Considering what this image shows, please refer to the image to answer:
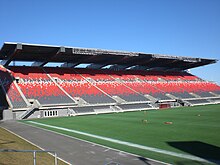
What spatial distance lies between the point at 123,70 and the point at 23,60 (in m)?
28.1

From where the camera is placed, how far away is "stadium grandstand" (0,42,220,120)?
4469 centimetres

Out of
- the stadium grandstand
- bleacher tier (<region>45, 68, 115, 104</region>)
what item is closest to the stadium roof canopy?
the stadium grandstand

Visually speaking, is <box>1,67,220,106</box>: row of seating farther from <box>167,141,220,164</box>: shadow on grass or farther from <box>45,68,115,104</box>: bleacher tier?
<box>167,141,220,164</box>: shadow on grass

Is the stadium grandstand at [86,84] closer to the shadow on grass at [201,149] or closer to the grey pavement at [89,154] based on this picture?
the grey pavement at [89,154]

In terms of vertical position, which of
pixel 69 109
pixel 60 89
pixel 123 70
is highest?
pixel 123 70

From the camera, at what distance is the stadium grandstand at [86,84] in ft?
147

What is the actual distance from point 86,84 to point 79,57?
643cm

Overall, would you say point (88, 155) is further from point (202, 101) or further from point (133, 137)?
point (202, 101)

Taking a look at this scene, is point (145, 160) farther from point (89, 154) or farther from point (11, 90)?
point (11, 90)

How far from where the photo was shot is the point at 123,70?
70750 millimetres

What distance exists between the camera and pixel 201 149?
14.0 meters

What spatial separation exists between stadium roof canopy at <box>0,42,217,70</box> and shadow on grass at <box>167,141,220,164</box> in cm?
3636

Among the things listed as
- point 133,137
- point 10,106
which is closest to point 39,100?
point 10,106

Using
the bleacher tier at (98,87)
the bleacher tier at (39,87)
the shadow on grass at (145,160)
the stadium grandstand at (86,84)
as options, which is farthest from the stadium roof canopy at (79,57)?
the shadow on grass at (145,160)
